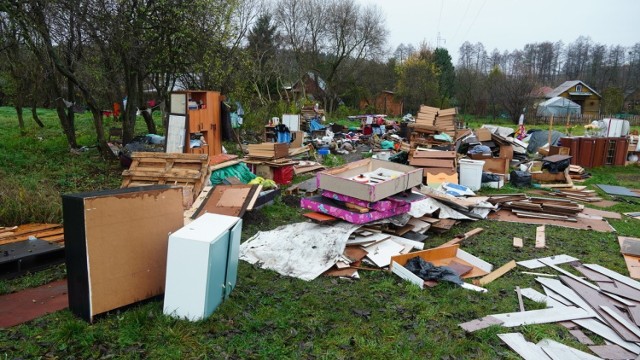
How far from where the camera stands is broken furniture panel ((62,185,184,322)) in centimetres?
324

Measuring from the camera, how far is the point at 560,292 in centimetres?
438

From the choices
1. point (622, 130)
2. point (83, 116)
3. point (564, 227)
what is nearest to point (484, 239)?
point (564, 227)

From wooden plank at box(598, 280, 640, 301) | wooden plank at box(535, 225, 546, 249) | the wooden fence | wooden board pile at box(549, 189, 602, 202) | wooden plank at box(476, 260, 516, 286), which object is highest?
the wooden fence

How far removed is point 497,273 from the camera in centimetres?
488

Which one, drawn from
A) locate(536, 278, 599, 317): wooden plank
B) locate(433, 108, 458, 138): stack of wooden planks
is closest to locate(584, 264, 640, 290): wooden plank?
locate(536, 278, 599, 317): wooden plank

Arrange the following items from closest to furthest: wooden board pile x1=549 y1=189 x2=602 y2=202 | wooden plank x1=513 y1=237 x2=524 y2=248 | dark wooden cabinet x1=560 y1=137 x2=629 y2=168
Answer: wooden plank x1=513 y1=237 x2=524 y2=248 < wooden board pile x1=549 y1=189 x2=602 y2=202 < dark wooden cabinet x1=560 y1=137 x2=629 y2=168

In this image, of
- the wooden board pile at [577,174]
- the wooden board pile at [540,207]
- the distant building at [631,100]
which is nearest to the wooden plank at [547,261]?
the wooden board pile at [540,207]

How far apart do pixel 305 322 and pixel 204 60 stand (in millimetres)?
10279

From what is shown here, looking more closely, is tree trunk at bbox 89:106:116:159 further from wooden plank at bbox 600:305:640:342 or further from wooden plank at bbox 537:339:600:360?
wooden plank at bbox 600:305:640:342

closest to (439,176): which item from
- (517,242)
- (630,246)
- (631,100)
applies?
(517,242)

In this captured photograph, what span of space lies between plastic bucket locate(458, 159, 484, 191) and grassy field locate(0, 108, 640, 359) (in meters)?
3.59

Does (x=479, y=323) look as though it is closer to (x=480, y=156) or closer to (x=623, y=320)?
(x=623, y=320)

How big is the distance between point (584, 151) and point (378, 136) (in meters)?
8.04

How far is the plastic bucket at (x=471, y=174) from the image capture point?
9.36 metres
